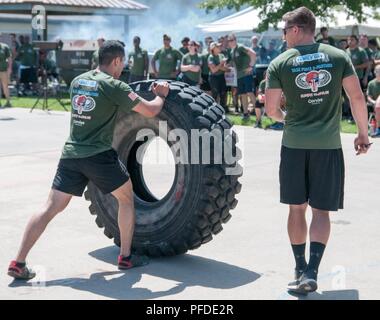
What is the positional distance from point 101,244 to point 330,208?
2.15 m

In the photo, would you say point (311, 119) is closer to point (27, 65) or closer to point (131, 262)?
point (131, 262)

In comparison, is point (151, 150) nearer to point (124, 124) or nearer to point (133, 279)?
point (124, 124)

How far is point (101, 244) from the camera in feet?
19.5

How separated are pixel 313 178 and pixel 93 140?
153 cm

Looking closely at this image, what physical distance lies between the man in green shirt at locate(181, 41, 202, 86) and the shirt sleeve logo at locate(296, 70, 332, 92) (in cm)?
1165

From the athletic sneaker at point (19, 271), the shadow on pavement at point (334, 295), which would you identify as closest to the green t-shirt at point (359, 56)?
the shadow on pavement at point (334, 295)

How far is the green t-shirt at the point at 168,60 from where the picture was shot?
17328 millimetres

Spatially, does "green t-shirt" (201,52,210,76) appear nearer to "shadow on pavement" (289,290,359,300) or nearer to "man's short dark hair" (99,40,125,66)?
"man's short dark hair" (99,40,125,66)

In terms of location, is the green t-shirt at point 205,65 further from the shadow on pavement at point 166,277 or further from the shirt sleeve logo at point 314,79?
the shirt sleeve logo at point 314,79

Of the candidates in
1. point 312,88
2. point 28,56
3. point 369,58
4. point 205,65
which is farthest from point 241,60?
point 312,88

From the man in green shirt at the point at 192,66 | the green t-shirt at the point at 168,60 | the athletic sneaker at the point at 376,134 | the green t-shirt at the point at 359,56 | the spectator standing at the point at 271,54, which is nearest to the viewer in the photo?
the athletic sneaker at the point at 376,134

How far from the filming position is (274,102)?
15.3ft

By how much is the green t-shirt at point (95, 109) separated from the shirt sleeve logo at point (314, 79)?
113cm

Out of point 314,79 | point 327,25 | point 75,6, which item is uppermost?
point 75,6
